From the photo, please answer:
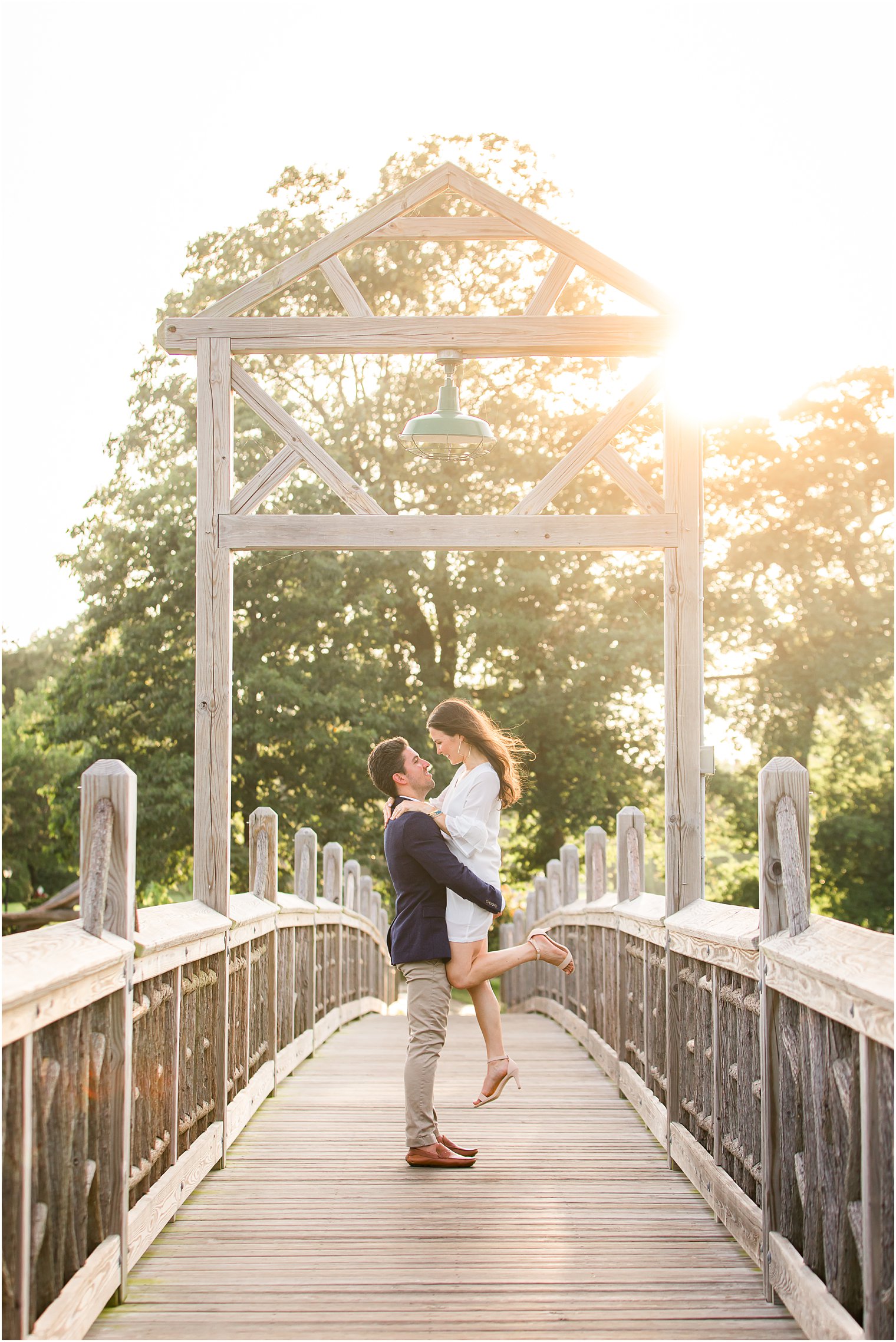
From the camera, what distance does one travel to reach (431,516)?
6.13 m

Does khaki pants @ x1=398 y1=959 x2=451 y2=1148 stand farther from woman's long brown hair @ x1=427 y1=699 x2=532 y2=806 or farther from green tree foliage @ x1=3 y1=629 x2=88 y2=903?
green tree foliage @ x1=3 y1=629 x2=88 y2=903

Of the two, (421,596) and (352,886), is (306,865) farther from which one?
(421,596)

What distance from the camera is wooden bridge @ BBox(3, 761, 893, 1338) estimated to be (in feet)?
10.0

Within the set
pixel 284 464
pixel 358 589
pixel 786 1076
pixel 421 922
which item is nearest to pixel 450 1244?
pixel 786 1076

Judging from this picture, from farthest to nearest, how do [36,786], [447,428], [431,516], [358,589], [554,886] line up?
1. [36,786]
2. [358,589]
3. [554,886]
4. [447,428]
5. [431,516]

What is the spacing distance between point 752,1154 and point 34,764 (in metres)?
24.5

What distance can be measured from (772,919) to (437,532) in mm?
2808

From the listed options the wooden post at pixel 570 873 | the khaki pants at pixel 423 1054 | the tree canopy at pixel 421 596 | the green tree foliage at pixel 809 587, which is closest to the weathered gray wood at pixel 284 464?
the khaki pants at pixel 423 1054

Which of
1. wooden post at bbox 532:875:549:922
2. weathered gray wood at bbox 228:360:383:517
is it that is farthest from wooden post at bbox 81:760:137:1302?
wooden post at bbox 532:875:549:922

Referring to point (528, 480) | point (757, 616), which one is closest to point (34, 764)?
point (528, 480)

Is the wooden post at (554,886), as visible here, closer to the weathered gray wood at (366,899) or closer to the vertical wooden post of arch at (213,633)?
the weathered gray wood at (366,899)

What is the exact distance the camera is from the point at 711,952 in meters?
4.73

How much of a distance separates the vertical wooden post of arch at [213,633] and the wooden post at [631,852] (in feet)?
7.43

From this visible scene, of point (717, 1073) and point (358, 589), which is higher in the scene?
point (358, 589)
